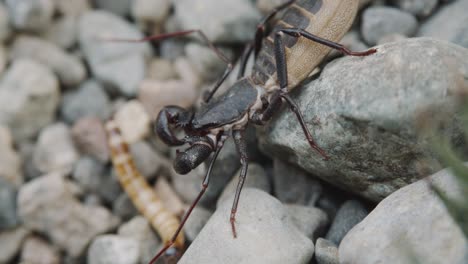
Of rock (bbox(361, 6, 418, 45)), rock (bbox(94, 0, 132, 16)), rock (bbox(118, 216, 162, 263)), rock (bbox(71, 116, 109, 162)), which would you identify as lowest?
rock (bbox(118, 216, 162, 263))

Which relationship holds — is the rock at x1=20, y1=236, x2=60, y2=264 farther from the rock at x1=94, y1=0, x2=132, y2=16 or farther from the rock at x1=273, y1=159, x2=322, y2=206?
the rock at x1=94, y1=0, x2=132, y2=16

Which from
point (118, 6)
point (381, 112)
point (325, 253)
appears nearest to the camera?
point (381, 112)

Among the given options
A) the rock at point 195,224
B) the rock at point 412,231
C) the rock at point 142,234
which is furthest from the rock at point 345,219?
the rock at point 142,234

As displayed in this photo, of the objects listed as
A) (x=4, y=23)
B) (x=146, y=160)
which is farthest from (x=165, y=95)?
(x=4, y=23)

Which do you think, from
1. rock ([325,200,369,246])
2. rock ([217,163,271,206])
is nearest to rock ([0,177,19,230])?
rock ([217,163,271,206])

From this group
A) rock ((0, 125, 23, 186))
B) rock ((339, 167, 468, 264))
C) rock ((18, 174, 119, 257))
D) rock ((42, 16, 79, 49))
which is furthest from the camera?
rock ((42, 16, 79, 49))

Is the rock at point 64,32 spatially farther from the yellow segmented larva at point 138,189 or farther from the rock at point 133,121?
the yellow segmented larva at point 138,189

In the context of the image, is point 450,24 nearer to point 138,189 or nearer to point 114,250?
point 138,189

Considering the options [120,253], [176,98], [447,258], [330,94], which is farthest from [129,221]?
[447,258]
